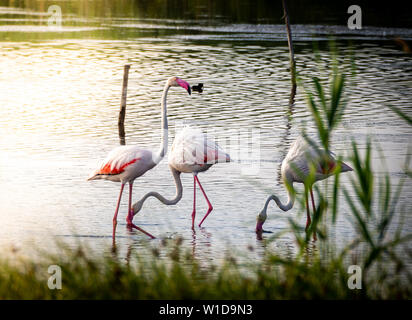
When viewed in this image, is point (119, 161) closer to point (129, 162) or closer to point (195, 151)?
point (129, 162)

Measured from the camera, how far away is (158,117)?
2136 centimetres

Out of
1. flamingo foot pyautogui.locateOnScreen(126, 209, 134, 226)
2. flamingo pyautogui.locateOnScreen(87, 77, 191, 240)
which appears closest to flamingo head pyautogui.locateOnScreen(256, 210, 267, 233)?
flamingo pyautogui.locateOnScreen(87, 77, 191, 240)

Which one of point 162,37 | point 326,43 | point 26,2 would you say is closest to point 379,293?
point 326,43

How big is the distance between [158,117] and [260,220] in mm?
11035

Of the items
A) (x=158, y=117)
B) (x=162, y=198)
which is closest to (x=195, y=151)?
(x=162, y=198)

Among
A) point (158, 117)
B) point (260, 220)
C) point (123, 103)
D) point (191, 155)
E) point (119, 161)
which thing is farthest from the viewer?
point (158, 117)

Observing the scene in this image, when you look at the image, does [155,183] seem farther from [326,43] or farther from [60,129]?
[326,43]

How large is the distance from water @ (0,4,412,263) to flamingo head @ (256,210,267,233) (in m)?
0.15

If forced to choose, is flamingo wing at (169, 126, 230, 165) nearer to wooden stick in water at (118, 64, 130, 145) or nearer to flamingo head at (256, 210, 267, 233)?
→ flamingo head at (256, 210, 267, 233)

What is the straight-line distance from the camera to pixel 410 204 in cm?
1206

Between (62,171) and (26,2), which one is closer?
(62,171)

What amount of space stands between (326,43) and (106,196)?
89.0 feet

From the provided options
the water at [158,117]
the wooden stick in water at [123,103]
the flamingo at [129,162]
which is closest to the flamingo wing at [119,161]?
the flamingo at [129,162]

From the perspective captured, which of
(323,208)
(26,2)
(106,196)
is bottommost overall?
(106,196)
